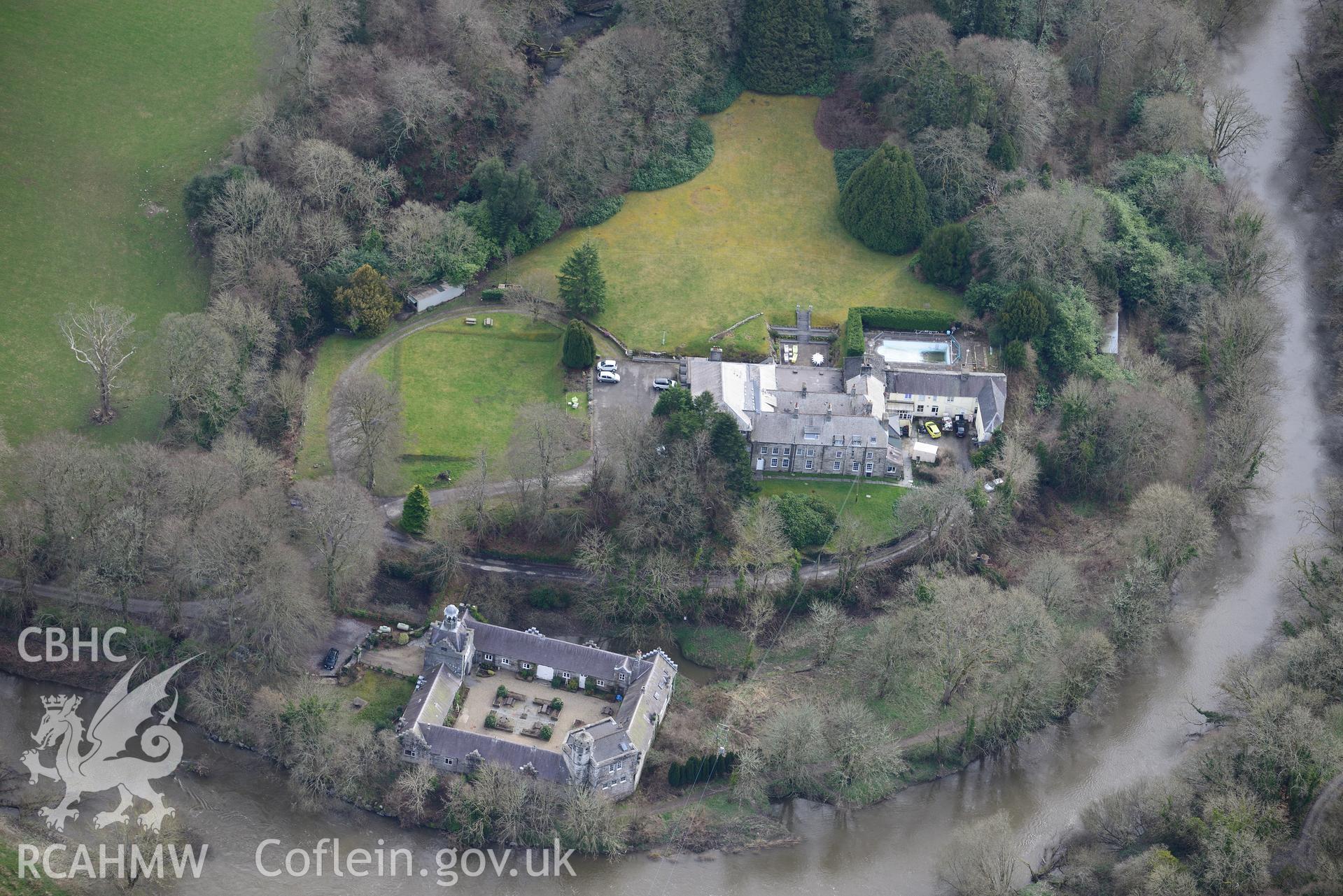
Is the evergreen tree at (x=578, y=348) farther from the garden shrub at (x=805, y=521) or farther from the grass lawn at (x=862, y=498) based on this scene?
the garden shrub at (x=805, y=521)

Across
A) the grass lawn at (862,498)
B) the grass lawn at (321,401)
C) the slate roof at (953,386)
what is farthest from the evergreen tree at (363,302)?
the slate roof at (953,386)

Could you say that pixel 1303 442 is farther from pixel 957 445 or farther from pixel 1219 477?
pixel 957 445

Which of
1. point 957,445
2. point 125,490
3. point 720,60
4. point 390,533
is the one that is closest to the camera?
point 125,490

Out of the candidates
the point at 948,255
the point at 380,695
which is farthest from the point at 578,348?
the point at 380,695

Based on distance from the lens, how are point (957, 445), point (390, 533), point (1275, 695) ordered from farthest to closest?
point (957, 445) < point (390, 533) < point (1275, 695)

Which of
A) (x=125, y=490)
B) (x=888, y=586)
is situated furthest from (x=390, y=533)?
(x=888, y=586)

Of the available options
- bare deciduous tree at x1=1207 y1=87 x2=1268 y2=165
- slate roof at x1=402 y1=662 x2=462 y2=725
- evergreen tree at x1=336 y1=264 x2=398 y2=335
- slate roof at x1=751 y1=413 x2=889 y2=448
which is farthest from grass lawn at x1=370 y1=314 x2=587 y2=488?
bare deciduous tree at x1=1207 y1=87 x2=1268 y2=165
